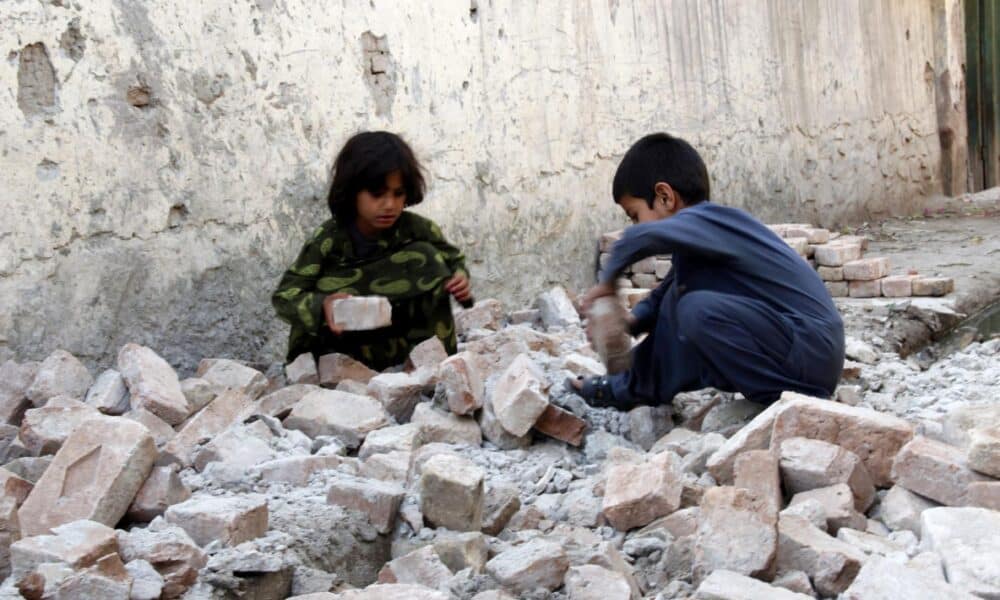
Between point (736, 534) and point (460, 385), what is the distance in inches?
48.6

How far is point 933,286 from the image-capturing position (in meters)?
5.65

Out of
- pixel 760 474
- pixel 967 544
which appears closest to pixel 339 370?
pixel 760 474

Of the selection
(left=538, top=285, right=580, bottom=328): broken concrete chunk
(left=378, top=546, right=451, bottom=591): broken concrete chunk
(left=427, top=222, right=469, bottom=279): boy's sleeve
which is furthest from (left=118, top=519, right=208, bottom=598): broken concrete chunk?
(left=538, top=285, right=580, bottom=328): broken concrete chunk

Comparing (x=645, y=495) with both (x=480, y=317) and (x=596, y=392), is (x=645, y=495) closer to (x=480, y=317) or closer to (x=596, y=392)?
(x=596, y=392)

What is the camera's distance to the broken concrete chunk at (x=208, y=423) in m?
2.99

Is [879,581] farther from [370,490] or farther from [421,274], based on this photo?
[421,274]

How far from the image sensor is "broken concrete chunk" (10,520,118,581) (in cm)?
213

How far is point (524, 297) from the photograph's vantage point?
5512mm

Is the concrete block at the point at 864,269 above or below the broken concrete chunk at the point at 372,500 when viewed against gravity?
below

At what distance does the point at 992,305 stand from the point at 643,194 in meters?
3.21

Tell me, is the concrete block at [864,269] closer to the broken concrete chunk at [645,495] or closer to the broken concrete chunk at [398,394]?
the broken concrete chunk at [398,394]

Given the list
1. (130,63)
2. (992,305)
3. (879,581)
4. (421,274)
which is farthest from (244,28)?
(992,305)

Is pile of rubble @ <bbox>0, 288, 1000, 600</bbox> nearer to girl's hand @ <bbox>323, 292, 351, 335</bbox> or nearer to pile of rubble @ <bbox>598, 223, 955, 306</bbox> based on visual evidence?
girl's hand @ <bbox>323, 292, 351, 335</bbox>

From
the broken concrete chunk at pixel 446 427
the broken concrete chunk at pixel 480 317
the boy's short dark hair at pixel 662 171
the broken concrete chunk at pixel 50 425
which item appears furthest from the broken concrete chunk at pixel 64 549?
the broken concrete chunk at pixel 480 317
